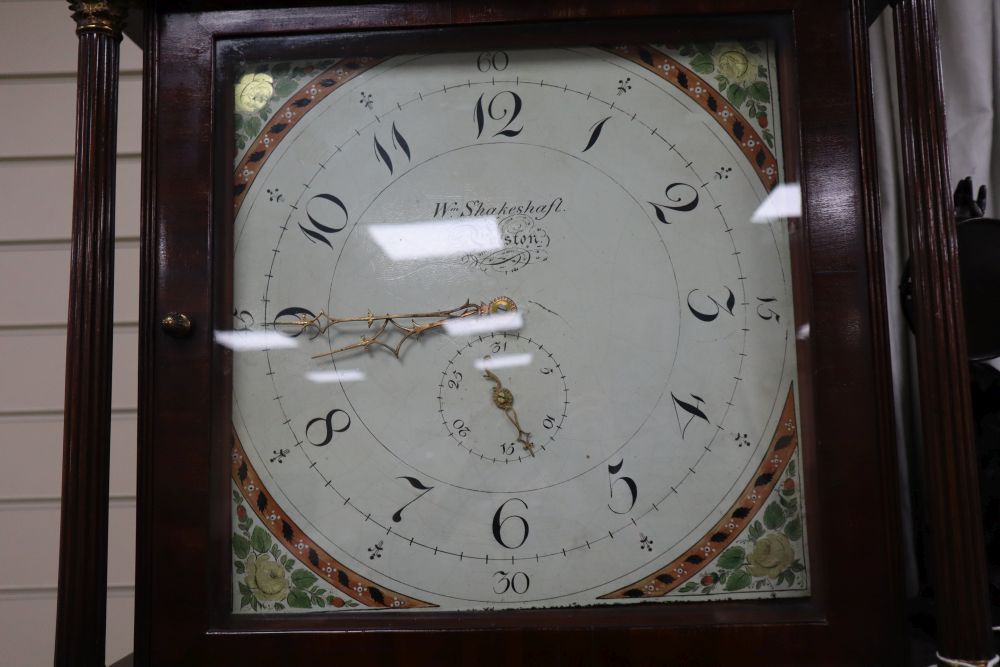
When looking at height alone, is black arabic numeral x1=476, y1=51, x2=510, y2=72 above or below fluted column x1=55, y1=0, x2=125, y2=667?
above

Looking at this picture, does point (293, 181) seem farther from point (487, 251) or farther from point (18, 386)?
point (18, 386)

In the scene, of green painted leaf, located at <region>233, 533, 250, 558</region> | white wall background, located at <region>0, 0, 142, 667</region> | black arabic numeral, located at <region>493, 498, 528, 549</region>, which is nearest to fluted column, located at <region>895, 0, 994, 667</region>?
black arabic numeral, located at <region>493, 498, 528, 549</region>

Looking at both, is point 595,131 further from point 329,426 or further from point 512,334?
point 329,426

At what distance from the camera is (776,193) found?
3.34 ft

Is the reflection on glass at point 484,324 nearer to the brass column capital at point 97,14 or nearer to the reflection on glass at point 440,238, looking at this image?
the reflection on glass at point 440,238

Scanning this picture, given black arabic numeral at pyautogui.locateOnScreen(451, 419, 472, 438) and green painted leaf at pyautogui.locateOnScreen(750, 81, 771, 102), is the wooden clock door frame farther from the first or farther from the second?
black arabic numeral at pyautogui.locateOnScreen(451, 419, 472, 438)

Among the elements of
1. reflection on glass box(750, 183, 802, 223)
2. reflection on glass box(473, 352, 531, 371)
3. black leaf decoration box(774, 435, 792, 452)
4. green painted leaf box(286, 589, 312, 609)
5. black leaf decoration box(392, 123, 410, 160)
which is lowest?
green painted leaf box(286, 589, 312, 609)

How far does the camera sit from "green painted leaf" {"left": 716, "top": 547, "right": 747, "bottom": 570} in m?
0.98

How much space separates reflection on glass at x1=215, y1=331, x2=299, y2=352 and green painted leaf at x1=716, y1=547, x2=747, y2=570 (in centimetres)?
56

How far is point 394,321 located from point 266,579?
34 cm

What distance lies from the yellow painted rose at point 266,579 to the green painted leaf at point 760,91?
806 millimetres

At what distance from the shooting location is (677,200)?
103cm

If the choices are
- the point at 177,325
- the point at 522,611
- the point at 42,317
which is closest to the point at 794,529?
the point at 522,611

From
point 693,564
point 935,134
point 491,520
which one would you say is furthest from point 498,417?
point 935,134
